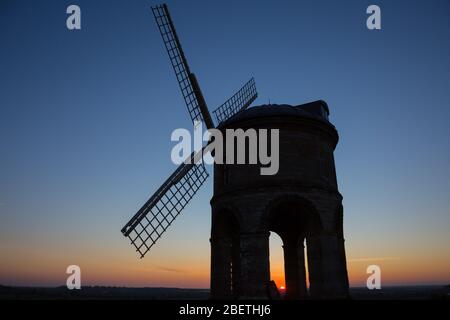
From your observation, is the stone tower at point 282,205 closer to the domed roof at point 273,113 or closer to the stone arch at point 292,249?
the domed roof at point 273,113

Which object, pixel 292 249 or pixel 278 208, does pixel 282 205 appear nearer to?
pixel 278 208

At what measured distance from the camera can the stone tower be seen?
13820 mm

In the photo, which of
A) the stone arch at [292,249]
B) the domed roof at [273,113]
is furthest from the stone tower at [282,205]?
the stone arch at [292,249]

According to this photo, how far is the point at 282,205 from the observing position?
588 inches

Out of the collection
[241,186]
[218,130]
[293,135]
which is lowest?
[241,186]

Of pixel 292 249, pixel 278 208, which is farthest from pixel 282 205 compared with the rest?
pixel 292 249

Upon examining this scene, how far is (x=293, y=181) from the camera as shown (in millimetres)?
14570

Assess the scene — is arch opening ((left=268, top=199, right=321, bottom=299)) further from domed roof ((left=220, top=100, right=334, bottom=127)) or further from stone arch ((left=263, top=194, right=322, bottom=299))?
domed roof ((left=220, top=100, right=334, bottom=127))

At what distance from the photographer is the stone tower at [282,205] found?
45.3ft

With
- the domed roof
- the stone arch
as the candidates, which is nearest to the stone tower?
the domed roof
